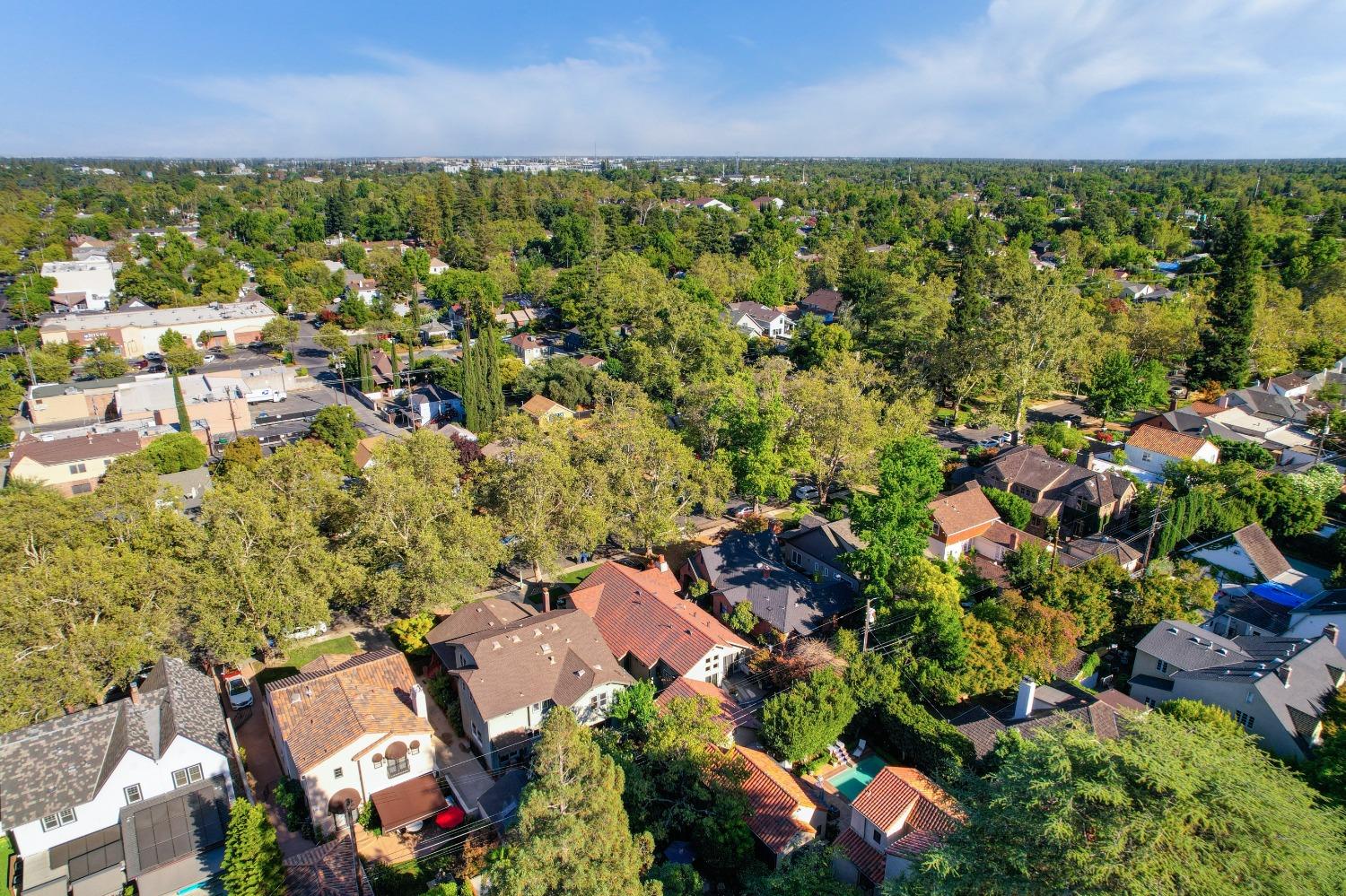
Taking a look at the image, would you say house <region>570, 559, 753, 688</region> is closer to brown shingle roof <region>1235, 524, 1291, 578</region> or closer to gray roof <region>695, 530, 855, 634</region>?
gray roof <region>695, 530, 855, 634</region>

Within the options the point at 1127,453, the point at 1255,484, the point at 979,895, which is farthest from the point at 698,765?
the point at 1127,453

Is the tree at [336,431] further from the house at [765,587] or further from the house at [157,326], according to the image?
the house at [157,326]

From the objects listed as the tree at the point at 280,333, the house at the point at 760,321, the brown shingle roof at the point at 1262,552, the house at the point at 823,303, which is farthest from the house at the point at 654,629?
the tree at the point at 280,333

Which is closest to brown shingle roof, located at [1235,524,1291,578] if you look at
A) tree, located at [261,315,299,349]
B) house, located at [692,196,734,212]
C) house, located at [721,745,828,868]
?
house, located at [721,745,828,868]

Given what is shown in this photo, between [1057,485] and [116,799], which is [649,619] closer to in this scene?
[116,799]

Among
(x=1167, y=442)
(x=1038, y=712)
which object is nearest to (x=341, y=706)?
(x=1038, y=712)
